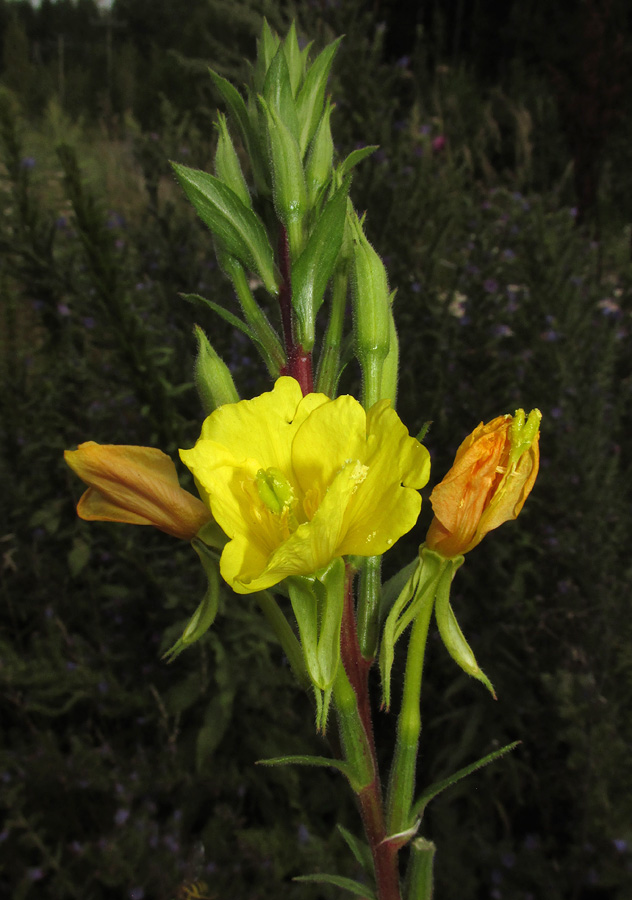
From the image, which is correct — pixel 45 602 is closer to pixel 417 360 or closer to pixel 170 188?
pixel 417 360

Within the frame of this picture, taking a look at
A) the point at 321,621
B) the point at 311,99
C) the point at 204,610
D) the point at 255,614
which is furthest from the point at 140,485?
the point at 255,614

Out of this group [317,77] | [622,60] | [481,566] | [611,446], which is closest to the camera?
[317,77]

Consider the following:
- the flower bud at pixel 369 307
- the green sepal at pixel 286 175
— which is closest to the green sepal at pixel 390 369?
the flower bud at pixel 369 307

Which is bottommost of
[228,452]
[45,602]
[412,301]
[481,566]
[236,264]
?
[45,602]

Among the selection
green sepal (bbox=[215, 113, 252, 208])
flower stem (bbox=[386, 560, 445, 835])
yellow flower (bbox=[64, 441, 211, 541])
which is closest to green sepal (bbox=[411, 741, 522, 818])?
flower stem (bbox=[386, 560, 445, 835])

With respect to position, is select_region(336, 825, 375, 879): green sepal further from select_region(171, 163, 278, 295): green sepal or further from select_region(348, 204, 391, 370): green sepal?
select_region(171, 163, 278, 295): green sepal

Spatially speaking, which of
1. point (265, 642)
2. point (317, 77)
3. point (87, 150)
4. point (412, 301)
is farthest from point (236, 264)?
point (87, 150)

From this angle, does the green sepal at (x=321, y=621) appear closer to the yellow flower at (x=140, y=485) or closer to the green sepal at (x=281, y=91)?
the yellow flower at (x=140, y=485)

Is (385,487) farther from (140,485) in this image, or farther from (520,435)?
(140,485)
